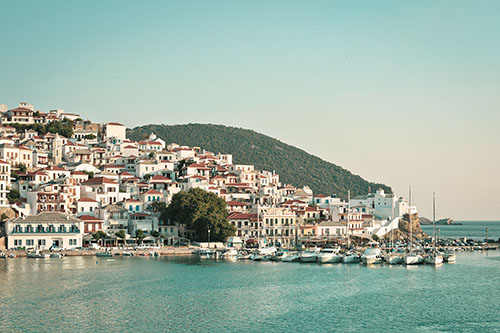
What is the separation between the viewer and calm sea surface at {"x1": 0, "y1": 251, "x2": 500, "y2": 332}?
3422cm

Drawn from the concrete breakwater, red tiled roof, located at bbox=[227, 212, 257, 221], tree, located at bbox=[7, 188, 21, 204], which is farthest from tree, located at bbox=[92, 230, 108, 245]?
red tiled roof, located at bbox=[227, 212, 257, 221]

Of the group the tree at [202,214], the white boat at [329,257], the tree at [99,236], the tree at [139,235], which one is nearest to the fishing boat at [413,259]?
the white boat at [329,257]

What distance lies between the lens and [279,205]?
95625mm

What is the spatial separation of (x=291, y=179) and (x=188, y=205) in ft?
365

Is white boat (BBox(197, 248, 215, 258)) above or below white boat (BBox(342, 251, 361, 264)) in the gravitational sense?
above

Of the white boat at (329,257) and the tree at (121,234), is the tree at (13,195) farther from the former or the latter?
the white boat at (329,257)

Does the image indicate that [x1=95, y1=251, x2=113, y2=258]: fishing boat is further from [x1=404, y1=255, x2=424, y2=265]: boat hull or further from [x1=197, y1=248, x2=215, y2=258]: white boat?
[x1=404, y1=255, x2=424, y2=265]: boat hull

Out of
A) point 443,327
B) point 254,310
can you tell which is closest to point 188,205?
point 254,310

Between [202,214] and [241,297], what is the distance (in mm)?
33853

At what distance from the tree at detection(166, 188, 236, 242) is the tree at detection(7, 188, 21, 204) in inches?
744

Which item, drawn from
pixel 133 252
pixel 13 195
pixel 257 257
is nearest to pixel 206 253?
pixel 257 257

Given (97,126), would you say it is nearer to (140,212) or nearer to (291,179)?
(140,212)

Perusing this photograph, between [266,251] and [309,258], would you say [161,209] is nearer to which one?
[266,251]

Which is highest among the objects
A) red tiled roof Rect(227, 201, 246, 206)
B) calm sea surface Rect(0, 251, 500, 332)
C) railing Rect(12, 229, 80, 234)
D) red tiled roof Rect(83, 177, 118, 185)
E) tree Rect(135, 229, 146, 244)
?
red tiled roof Rect(83, 177, 118, 185)
